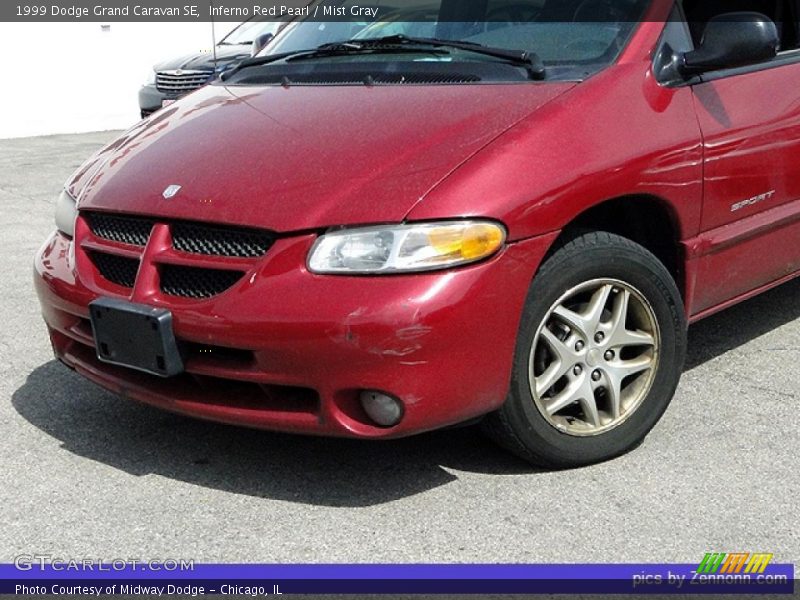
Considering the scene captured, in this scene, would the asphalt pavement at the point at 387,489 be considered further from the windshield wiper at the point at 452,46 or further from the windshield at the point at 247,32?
the windshield at the point at 247,32

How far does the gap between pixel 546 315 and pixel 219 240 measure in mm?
1003

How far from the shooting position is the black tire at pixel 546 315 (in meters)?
3.65

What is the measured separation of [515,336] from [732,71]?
59.1 inches

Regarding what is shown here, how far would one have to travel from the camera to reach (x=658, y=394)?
4.04 m

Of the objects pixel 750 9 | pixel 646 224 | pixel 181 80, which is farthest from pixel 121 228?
pixel 181 80

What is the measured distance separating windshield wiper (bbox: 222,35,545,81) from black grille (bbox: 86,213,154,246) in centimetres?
111

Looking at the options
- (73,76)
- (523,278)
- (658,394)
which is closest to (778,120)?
(658,394)

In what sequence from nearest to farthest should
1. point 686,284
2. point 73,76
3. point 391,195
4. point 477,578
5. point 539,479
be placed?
1. point 477,578
2. point 391,195
3. point 539,479
4. point 686,284
5. point 73,76

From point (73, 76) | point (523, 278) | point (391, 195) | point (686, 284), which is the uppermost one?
point (391, 195)

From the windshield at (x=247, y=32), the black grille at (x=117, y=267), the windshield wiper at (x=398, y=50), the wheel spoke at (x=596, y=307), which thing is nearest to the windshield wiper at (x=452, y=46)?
the windshield wiper at (x=398, y=50)

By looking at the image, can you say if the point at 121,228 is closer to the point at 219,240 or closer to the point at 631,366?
the point at 219,240

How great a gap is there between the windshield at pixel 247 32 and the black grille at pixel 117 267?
9.74 meters

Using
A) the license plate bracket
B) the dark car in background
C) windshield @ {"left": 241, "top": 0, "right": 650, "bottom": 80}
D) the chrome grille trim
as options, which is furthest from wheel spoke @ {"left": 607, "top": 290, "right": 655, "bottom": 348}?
the chrome grille trim

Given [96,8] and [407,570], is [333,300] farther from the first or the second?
[96,8]
